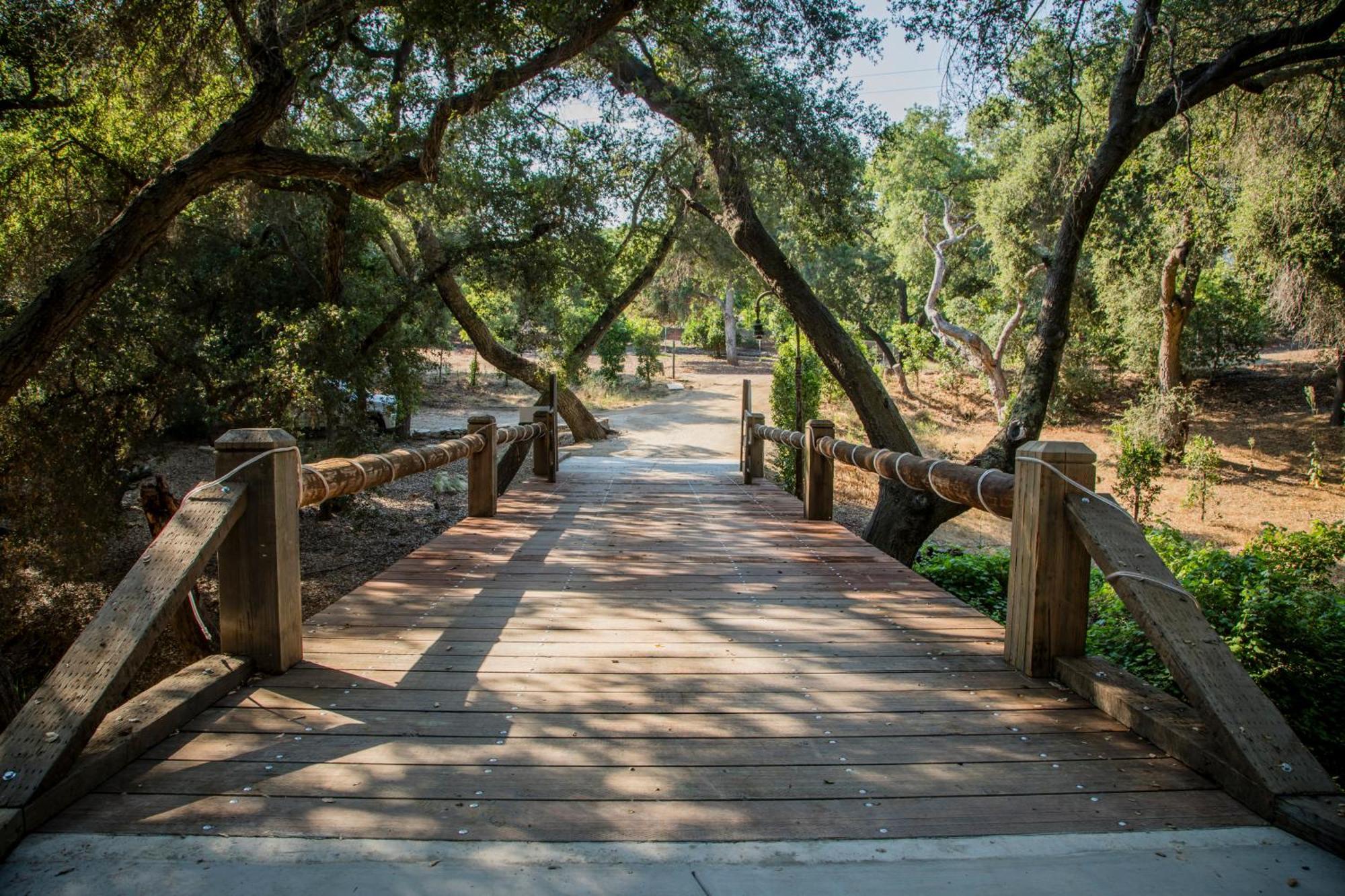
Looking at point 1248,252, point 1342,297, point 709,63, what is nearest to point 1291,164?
point 1248,252

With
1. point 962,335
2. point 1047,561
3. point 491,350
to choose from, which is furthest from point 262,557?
point 962,335

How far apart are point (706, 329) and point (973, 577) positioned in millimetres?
34004

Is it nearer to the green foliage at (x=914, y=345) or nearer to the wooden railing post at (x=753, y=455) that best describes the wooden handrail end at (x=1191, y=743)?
the wooden railing post at (x=753, y=455)

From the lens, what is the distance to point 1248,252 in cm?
1273

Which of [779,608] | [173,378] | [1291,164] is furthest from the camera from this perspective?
[1291,164]

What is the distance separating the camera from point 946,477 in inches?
142

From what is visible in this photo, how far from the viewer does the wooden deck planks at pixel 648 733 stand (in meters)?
1.92

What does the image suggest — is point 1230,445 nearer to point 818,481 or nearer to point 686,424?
point 686,424

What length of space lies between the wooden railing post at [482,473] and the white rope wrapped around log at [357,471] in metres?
1.06

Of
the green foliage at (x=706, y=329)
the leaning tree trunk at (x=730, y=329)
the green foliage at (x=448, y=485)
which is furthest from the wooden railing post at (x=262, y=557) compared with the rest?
the green foliage at (x=706, y=329)

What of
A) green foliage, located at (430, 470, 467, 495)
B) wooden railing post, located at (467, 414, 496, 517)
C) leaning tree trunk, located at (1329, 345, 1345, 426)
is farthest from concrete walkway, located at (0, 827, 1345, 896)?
leaning tree trunk, located at (1329, 345, 1345, 426)

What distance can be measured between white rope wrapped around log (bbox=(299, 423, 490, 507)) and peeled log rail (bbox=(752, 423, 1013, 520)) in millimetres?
2465

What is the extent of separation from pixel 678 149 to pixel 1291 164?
7641 millimetres

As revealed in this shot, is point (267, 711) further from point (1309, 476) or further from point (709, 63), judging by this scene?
point (1309, 476)
